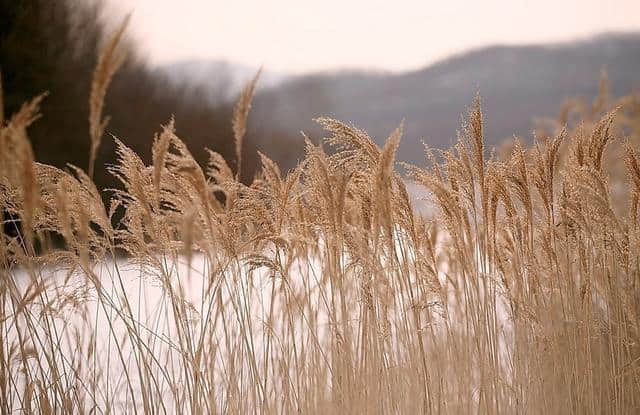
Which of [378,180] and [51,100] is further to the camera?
[51,100]

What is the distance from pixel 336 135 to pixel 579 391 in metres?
1.26

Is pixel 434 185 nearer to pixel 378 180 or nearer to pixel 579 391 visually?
pixel 378 180

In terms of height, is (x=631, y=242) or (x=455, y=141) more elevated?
(x=455, y=141)

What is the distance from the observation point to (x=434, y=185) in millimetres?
2160

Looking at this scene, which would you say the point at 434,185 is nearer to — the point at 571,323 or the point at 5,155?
the point at 571,323

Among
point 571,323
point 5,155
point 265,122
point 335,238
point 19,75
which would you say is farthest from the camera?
point 265,122

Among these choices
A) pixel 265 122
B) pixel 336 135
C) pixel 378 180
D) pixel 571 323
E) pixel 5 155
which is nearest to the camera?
pixel 5 155

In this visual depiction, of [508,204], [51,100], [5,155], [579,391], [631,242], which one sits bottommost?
[579,391]

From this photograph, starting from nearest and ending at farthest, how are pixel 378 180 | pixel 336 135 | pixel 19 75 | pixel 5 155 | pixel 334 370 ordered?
pixel 5 155
pixel 378 180
pixel 336 135
pixel 334 370
pixel 19 75

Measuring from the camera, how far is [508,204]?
2340 millimetres

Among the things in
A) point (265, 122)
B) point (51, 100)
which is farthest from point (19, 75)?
point (265, 122)

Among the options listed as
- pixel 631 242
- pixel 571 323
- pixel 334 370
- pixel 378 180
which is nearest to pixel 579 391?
pixel 571 323

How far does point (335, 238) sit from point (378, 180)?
420 millimetres

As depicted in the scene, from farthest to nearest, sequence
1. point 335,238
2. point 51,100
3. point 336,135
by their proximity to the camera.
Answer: point 51,100
point 335,238
point 336,135
